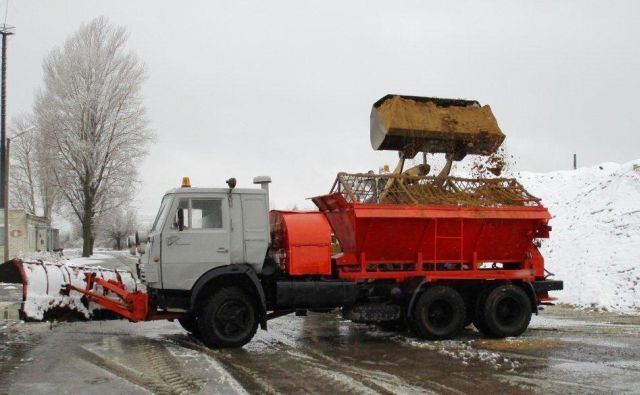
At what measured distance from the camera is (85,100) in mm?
35156

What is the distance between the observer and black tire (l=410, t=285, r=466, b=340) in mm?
10469

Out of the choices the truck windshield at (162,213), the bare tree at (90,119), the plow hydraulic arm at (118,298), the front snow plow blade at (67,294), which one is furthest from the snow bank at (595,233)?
the bare tree at (90,119)

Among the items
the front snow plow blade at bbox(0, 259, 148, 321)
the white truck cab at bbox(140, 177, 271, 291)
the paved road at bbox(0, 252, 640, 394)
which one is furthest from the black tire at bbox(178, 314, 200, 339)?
the white truck cab at bbox(140, 177, 271, 291)

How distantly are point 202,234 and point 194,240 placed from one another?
0.16 metres

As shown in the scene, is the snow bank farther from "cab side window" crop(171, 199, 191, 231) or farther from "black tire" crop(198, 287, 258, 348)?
"cab side window" crop(171, 199, 191, 231)

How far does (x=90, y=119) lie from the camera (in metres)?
35.4

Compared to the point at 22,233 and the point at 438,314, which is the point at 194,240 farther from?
the point at 22,233

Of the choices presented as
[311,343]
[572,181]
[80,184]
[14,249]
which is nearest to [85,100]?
[80,184]

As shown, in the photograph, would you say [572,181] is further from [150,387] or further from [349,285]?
[150,387]

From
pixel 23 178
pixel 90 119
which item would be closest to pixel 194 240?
pixel 90 119

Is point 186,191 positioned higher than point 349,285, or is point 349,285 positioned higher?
point 186,191

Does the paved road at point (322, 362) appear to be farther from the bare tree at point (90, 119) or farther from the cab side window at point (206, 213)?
the bare tree at point (90, 119)

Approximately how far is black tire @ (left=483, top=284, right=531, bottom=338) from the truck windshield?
227 inches

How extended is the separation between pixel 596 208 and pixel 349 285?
18681 mm
